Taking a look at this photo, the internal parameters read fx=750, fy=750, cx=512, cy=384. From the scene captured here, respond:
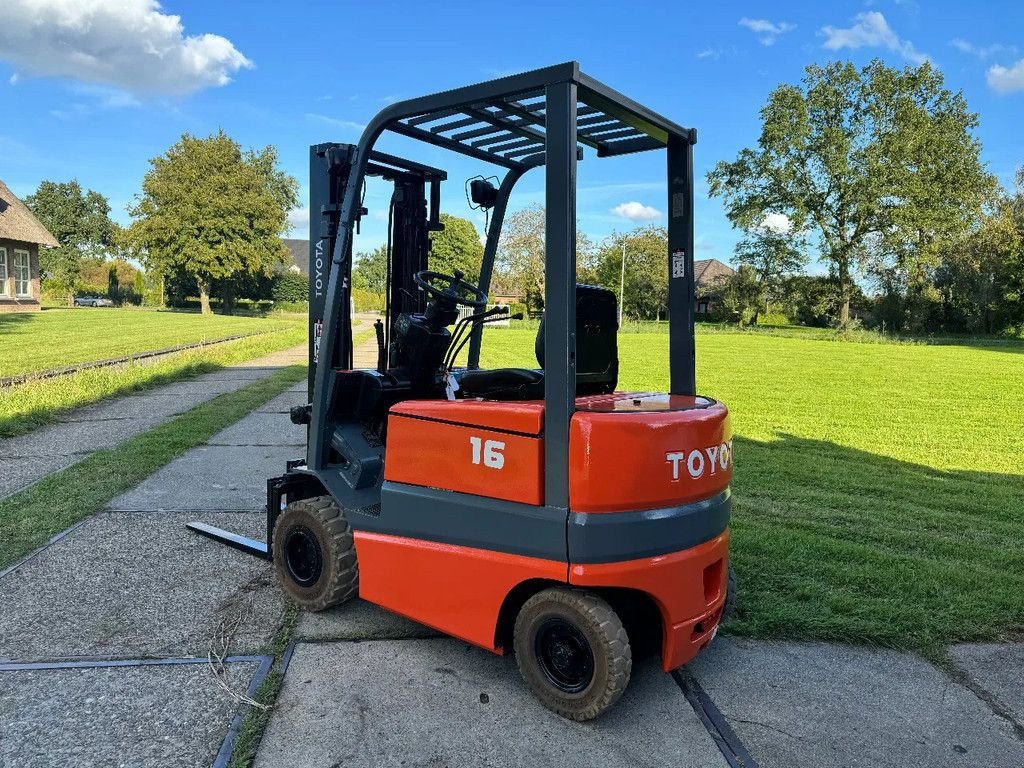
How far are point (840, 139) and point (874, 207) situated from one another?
583 cm

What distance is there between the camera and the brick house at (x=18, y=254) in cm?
4088

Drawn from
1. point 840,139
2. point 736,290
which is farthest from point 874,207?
point 736,290

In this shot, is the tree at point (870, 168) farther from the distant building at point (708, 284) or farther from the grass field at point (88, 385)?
the grass field at point (88, 385)

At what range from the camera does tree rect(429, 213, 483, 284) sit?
5.32 m

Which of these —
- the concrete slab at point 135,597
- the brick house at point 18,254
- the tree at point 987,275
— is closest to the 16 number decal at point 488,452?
the concrete slab at point 135,597

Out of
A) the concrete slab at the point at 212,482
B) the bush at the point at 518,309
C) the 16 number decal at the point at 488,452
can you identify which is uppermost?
the bush at the point at 518,309

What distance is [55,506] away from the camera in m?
5.89

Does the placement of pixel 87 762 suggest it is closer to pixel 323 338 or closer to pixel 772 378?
pixel 323 338

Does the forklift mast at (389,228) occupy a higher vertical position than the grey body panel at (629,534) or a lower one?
higher

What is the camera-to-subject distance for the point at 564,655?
10.3 ft

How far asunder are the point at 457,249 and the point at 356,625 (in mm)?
3137

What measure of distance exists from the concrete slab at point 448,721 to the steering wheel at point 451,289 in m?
1.76

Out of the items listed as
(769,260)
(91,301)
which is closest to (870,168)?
(769,260)

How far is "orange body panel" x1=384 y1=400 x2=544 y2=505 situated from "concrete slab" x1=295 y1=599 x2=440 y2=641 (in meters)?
0.87
